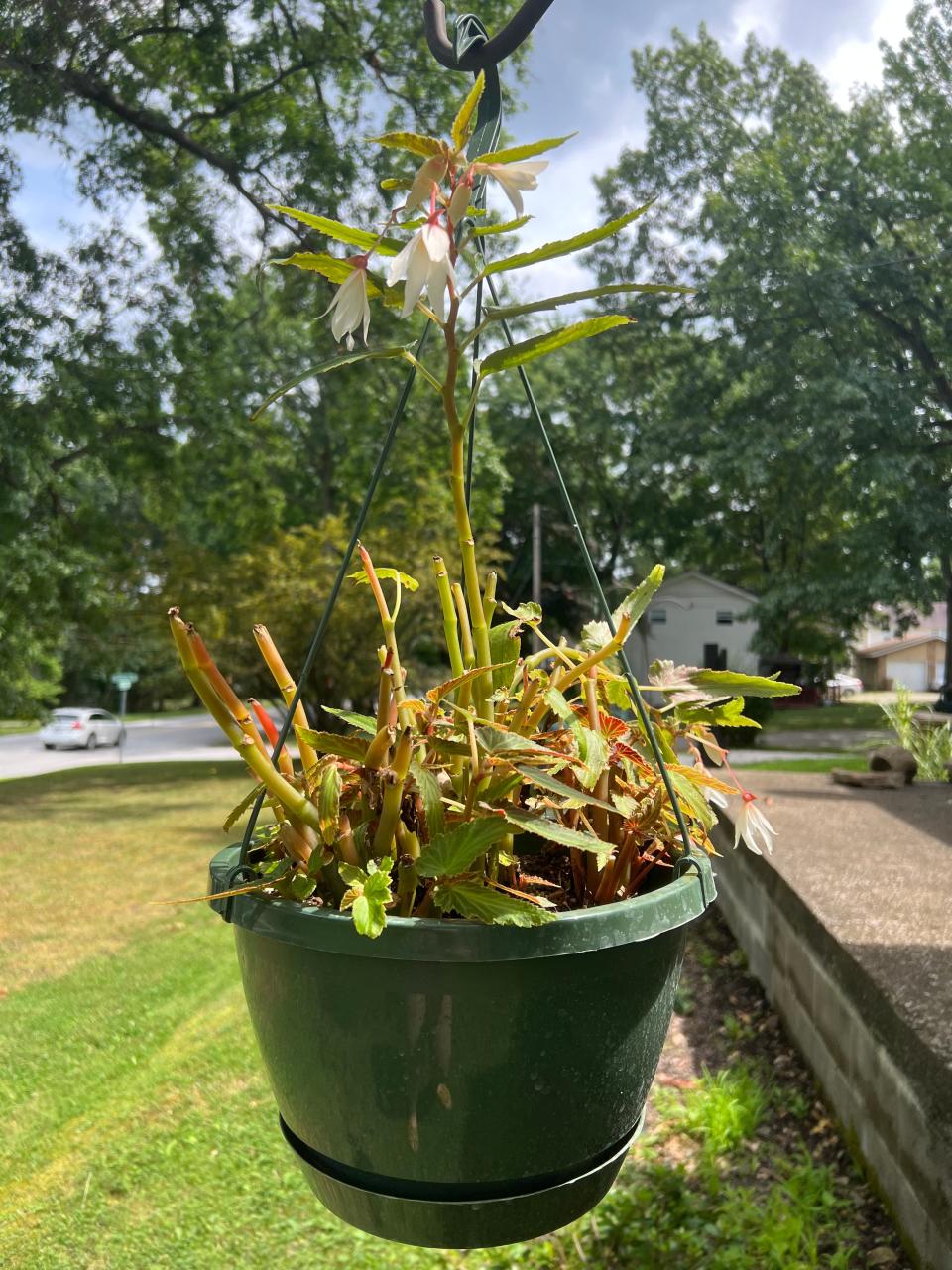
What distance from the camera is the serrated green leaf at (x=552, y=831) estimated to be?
0.70 metres

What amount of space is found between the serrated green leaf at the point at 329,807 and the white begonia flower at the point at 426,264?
0.36m

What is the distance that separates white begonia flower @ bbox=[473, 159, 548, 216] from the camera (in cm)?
71

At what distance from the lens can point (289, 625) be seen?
34.8 ft

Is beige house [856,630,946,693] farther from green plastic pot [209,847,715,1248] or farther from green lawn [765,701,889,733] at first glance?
green plastic pot [209,847,715,1248]

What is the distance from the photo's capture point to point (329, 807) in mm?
742

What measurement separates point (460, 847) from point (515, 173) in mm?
513

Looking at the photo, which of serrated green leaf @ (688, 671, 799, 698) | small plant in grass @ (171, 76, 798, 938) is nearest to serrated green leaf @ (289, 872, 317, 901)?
small plant in grass @ (171, 76, 798, 938)

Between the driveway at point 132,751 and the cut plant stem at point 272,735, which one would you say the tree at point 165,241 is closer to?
the driveway at point 132,751

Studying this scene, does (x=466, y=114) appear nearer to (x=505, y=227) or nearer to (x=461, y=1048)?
(x=505, y=227)

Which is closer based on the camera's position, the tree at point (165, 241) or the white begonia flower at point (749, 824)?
the white begonia flower at point (749, 824)

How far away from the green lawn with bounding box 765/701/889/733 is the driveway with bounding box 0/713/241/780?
→ 10.2 metres

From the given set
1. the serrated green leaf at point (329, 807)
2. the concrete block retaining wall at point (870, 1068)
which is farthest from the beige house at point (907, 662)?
the serrated green leaf at point (329, 807)

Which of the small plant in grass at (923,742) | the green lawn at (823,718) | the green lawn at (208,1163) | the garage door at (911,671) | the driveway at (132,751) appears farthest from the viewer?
the garage door at (911,671)

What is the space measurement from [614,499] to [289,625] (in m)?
12.4
